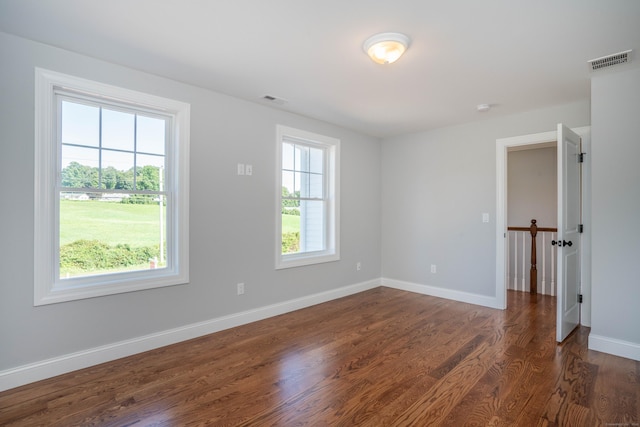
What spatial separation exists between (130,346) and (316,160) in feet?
9.92

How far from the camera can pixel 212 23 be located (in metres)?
2.07

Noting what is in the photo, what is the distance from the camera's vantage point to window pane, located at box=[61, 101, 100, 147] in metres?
2.50

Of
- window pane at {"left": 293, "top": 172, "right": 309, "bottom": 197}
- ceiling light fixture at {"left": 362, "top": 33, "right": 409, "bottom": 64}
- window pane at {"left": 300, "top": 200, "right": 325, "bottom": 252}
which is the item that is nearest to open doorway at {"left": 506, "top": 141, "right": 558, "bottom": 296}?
window pane at {"left": 300, "top": 200, "right": 325, "bottom": 252}

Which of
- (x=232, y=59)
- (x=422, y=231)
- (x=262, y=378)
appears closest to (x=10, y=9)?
(x=232, y=59)

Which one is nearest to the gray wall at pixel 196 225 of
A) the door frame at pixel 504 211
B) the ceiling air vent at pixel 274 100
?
the ceiling air vent at pixel 274 100

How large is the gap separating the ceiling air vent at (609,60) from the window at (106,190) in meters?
3.54

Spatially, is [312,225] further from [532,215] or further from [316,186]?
[532,215]

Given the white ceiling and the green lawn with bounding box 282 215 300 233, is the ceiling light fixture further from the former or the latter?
the green lawn with bounding box 282 215 300 233

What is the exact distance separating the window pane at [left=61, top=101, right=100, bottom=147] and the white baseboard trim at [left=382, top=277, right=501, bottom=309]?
4.33 m

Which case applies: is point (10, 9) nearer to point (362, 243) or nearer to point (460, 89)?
point (460, 89)

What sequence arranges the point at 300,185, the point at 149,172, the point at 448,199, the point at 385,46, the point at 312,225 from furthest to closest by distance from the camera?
the point at 448,199 → the point at 312,225 → the point at 300,185 → the point at 149,172 → the point at 385,46

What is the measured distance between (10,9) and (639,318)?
5.02 meters

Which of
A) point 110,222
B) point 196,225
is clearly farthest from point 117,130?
point 196,225

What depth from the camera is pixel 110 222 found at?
2721 mm
